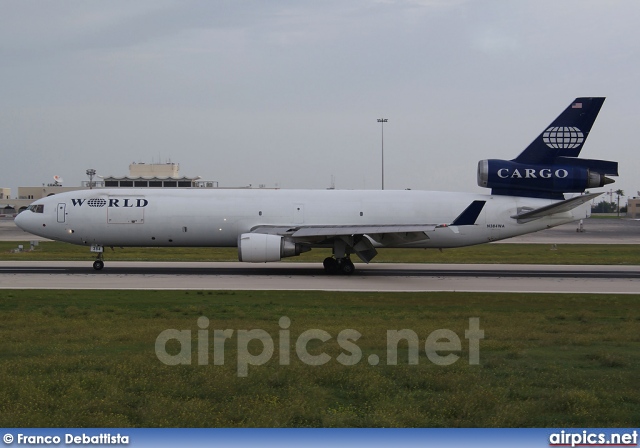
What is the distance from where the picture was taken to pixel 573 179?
3400 cm

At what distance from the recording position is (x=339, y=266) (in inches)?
1286

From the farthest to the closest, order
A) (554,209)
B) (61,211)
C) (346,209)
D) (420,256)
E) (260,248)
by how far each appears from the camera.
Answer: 1. (420,256)
2. (346,209)
3. (61,211)
4. (554,209)
5. (260,248)

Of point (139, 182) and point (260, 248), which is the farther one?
point (139, 182)

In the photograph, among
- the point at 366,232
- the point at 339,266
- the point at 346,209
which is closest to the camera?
the point at 366,232

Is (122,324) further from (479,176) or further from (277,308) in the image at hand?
(479,176)

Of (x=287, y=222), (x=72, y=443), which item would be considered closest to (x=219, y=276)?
(x=287, y=222)

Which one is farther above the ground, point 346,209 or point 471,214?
point 346,209

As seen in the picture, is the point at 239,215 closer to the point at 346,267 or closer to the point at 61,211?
the point at 346,267

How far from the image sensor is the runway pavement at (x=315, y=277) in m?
26.8

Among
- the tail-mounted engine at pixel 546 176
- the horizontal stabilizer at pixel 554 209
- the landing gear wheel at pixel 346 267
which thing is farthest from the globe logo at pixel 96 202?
the horizontal stabilizer at pixel 554 209

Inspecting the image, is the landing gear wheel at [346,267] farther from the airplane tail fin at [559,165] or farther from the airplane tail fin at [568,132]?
the airplane tail fin at [568,132]

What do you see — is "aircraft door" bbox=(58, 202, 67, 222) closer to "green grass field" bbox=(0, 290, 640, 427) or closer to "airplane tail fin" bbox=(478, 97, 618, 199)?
"green grass field" bbox=(0, 290, 640, 427)

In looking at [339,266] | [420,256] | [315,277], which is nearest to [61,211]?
[315,277]

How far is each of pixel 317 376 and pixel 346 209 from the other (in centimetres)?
2274
